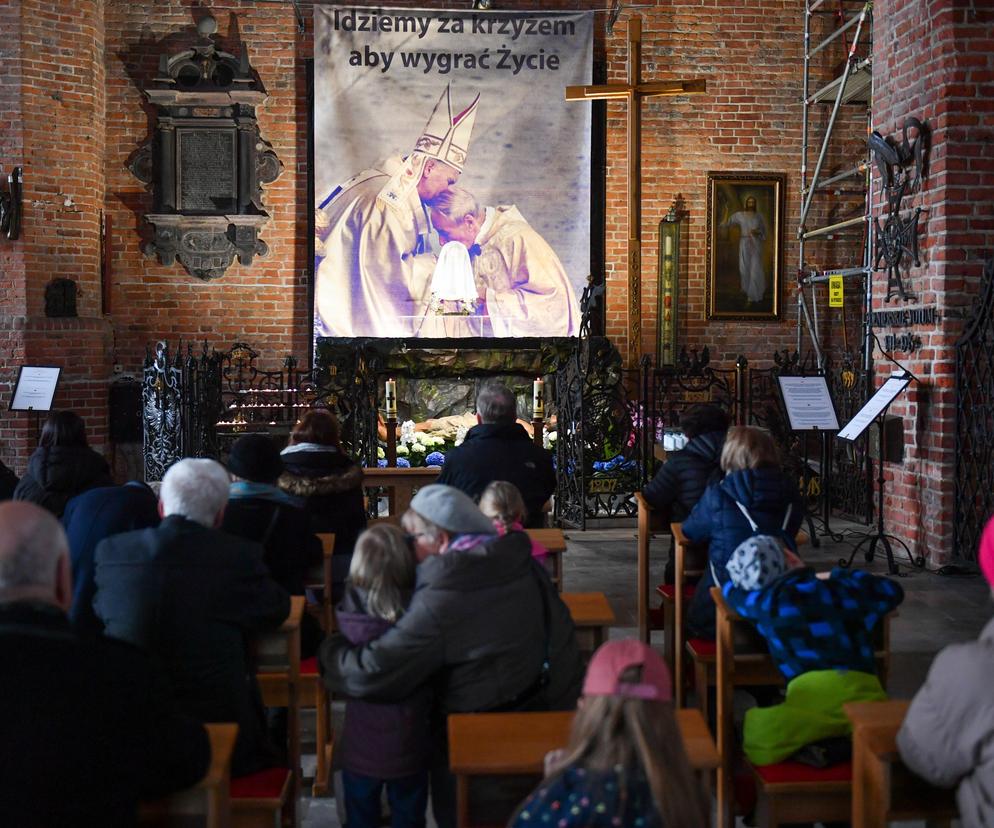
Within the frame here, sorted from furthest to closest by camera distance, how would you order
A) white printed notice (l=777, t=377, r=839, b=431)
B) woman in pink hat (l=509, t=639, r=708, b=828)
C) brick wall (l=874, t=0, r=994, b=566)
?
white printed notice (l=777, t=377, r=839, b=431)
brick wall (l=874, t=0, r=994, b=566)
woman in pink hat (l=509, t=639, r=708, b=828)

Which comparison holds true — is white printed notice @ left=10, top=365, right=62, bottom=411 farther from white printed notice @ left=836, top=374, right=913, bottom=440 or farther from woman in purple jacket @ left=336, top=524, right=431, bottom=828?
woman in purple jacket @ left=336, top=524, right=431, bottom=828

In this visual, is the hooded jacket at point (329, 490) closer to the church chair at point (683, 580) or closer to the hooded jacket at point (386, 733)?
the church chair at point (683, 580)

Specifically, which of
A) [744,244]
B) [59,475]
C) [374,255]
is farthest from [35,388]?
[744,244]

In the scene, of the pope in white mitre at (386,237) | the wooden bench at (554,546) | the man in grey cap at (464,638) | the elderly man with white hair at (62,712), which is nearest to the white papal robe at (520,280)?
the pope in white mitre at (386,237)

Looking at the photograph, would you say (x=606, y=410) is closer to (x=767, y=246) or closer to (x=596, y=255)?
(x=596, y=255)

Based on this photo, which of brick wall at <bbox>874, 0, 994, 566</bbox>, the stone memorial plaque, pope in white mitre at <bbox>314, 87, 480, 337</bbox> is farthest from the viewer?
pope in white mitre at <bbox>314, 87, 480, 337</bbox>

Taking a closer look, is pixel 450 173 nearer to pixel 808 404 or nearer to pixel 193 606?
pixel 808 404

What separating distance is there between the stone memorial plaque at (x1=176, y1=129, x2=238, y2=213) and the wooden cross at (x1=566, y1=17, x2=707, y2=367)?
12.6ft

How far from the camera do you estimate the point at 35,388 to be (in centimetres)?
983

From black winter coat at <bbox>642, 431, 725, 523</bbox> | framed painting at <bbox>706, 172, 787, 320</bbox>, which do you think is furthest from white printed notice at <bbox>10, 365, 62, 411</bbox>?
framed painting at <bbox>706, 172, 787, 320</bbox>

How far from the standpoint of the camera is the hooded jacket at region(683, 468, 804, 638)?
446 centimetres

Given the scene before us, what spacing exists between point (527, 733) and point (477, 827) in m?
0.31

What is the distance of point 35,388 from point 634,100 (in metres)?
6.54

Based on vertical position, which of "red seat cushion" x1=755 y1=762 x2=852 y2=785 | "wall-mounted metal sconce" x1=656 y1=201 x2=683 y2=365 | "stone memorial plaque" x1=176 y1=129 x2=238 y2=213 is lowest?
"red seat cushion" x1=755 y1=762 x2=852 y2=785
